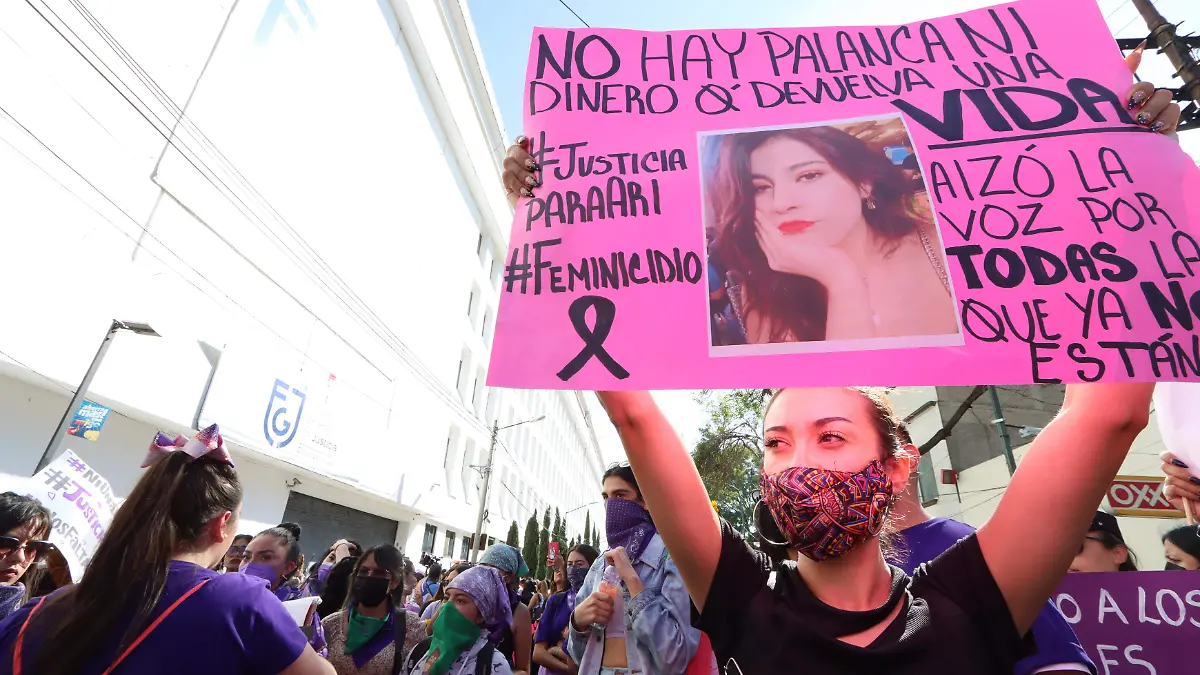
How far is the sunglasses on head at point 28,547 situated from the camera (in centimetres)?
253

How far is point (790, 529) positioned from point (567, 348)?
2.02 feet

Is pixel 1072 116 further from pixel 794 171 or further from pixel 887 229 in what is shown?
pixel 794 171

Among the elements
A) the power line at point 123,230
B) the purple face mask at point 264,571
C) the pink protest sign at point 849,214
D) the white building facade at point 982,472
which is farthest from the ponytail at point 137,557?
the white building facade at point 982,472

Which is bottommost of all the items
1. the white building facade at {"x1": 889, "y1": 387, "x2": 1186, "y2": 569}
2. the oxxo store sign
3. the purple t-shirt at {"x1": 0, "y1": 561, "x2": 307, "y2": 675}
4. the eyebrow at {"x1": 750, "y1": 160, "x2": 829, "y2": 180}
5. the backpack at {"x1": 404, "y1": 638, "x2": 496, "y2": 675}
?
the backpack at {"x1": 404, "y1": 638, "x2": 496, "y2": 675}

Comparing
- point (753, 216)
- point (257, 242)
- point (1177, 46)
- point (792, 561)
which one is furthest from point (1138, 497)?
point (257, 242)

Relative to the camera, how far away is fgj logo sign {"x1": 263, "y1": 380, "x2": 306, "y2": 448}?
37.3ft

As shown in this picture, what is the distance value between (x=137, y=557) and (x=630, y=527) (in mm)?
1812

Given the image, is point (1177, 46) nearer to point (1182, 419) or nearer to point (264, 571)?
point (1182, 419)

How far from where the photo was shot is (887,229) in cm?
151

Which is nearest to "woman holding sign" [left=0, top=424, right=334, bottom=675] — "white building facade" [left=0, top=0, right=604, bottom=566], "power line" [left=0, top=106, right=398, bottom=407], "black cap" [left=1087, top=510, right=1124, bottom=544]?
"black cap" [left=1087, top=510, right=1124, bottom=544]

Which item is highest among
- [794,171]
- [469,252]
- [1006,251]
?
[469,252]

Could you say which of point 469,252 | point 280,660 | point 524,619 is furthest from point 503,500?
→ point 280,660

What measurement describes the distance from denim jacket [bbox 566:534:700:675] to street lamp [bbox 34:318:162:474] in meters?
6.86

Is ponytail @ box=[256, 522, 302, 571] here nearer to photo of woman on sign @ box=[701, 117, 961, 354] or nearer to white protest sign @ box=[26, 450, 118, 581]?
Result: white protest sign @ box=[26, 450, 118, 581]
